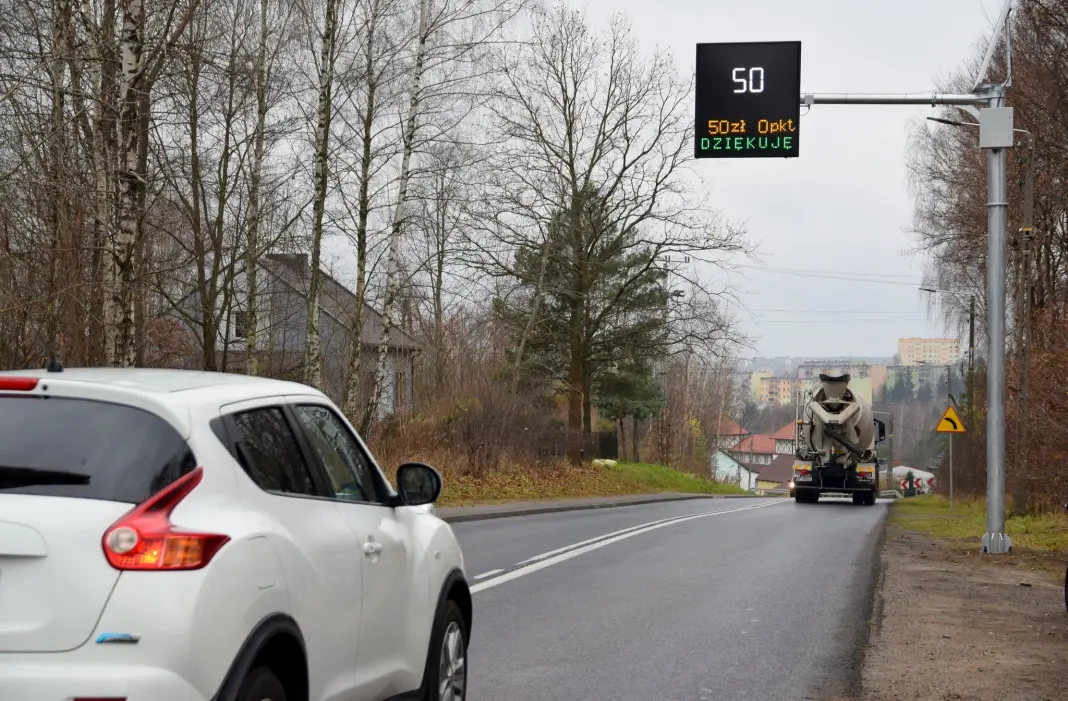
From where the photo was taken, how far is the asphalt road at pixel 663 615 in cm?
794

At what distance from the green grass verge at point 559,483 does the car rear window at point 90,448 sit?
71.4 feet

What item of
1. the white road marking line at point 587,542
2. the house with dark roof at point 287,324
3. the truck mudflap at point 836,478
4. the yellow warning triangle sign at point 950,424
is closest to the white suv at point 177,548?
the white road marking line at point 587,542

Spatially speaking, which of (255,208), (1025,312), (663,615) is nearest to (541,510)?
(255,208)

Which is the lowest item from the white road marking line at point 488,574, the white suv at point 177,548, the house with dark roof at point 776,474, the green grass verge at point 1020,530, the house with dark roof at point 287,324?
the house with dark roof at point 776,474

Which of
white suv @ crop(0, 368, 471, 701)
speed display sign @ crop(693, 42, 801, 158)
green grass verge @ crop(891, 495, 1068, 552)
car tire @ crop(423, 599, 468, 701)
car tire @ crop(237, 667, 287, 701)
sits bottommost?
green grass verge @ crop(891, 495, 1068, 552)

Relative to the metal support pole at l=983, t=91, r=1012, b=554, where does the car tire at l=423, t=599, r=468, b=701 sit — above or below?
below

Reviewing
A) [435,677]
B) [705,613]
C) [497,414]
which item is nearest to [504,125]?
[497,414]

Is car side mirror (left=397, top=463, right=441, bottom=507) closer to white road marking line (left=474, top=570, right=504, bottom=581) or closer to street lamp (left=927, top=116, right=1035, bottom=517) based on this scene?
white road marking line (left=474, top=570, right=504, bottom=581)

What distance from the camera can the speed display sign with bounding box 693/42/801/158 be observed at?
17406mm

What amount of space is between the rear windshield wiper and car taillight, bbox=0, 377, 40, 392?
0.33m

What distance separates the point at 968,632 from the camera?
1009 cm

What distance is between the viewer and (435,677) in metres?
5.83

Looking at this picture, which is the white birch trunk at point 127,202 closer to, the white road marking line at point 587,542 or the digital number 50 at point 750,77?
the white road marking line at point 587,542

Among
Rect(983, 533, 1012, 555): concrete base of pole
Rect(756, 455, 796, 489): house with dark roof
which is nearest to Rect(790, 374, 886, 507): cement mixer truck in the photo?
Rect(983, 533, 1012, 555): concrete base of pole
